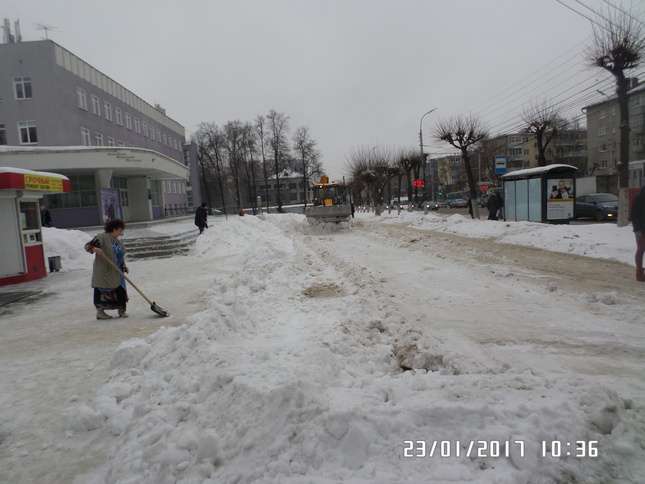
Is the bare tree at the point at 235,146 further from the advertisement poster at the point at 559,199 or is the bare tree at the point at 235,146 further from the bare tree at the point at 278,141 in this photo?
the advertisement poster at the point at 559,199

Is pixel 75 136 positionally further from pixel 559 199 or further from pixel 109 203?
pixel 559 199

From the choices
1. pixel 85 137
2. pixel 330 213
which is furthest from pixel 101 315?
pixel 85 137

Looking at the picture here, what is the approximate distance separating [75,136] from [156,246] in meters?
20.1

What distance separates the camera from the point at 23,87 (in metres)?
28.6

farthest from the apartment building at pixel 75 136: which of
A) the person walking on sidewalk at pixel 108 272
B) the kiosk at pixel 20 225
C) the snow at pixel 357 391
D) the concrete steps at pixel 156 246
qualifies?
the person walking on sidewalk at pixel 108 272

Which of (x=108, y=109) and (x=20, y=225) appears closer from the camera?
(x=20, y=225)

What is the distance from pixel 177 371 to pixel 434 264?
817 cm

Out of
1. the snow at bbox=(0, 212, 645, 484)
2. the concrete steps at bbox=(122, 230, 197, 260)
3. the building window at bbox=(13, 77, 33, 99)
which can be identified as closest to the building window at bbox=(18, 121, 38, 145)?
the building window at bbox=(13, 77, 33, 99)

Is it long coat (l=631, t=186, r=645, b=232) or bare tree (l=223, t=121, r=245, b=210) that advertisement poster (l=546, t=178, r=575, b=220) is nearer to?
long coat (l=631, t=186, r=645, b=232)

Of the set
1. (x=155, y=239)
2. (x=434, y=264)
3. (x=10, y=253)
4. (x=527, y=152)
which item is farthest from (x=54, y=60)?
(x=527, y=152)

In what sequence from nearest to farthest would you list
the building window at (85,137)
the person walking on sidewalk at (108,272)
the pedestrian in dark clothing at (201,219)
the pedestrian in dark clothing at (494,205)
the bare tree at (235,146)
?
the person walking on sidewalk at (108,272), the pedestrian in dark clothing at (201,219), the pedestrian in dark clothing at (494,205), the building window at (85,137), the bare tree at (235,146)

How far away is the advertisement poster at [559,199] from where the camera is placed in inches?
699

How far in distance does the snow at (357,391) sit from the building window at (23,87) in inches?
1105

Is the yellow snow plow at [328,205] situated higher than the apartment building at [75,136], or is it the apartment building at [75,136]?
the apartment building at [75,136]
